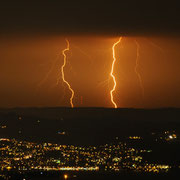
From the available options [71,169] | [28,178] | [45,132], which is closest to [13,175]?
[28,178]

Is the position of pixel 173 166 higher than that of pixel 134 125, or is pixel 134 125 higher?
pixel 134 125

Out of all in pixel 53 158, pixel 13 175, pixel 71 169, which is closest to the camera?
pixel 13 175

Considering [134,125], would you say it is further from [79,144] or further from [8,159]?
[8,159]

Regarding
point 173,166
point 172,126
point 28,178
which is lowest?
point 28,178

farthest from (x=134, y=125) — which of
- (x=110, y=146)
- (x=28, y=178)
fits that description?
(x=28, y=178)

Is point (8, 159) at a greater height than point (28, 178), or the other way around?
Result: point (8, 159)

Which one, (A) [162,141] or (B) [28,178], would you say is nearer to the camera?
(B) [28,178]

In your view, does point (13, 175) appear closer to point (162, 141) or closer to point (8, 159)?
point (8, 159)

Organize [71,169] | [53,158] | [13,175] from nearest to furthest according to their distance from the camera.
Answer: [13,175] → [71,169] → [53,158]
